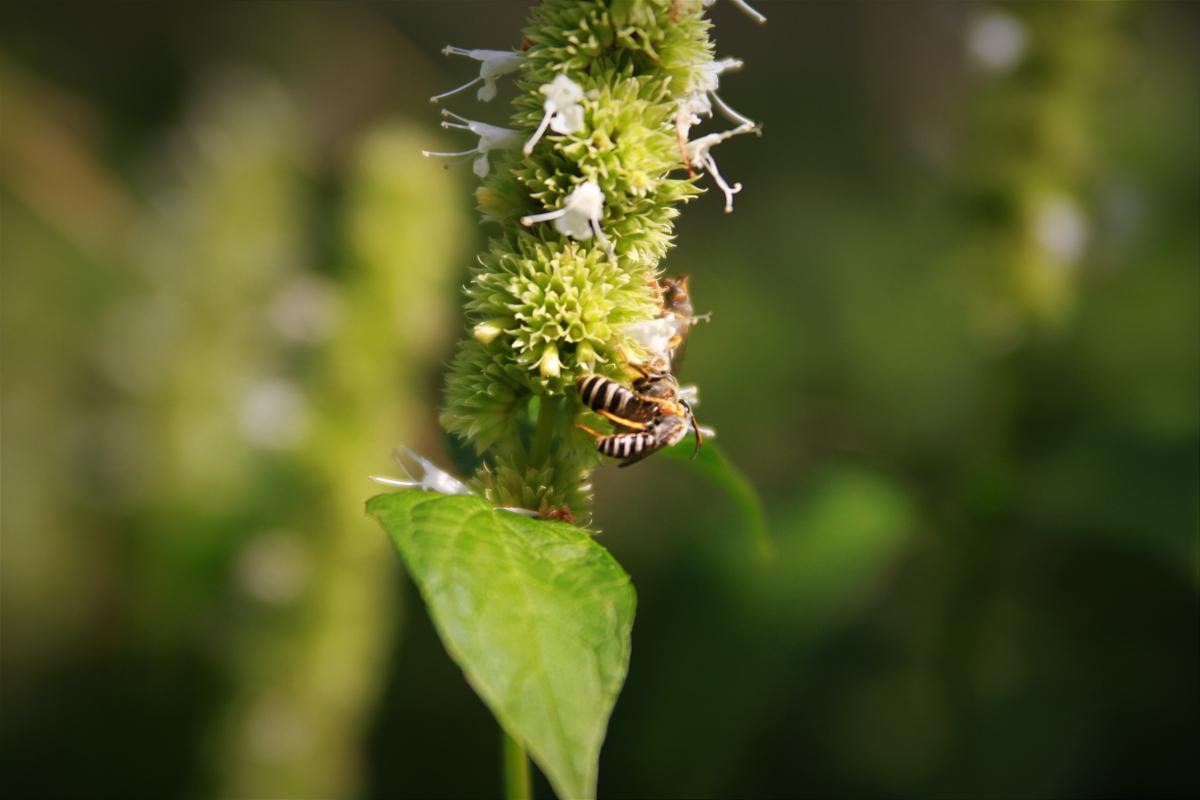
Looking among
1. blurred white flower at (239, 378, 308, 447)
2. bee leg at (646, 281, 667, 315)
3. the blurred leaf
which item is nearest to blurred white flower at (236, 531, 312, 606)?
blurred white flower at (239, 378, 308, 447)

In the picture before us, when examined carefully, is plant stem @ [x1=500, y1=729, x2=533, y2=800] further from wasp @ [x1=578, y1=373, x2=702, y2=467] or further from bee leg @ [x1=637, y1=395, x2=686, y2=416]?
bee leg @ [x1=637, y1=395, x2=686, y2=416]

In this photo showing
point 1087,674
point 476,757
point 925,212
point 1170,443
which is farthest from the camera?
point 925,212

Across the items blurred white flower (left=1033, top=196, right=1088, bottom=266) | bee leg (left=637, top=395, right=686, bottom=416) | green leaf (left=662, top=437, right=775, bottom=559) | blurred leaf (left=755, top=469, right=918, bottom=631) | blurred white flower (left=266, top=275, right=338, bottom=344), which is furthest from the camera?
blurred white flower (left=1033, top=196, right=1088, bottom=266)

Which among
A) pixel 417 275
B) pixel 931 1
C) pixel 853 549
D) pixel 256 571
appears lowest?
pixel 256 571

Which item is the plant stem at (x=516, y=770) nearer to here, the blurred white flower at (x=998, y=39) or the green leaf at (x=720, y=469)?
the green leaf at (x=720, y=469)

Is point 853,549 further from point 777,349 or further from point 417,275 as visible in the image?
point 777,349

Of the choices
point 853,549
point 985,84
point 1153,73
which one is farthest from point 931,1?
point 853,549

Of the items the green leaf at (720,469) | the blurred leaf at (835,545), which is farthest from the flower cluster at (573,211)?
the blurred leaf at (835,545)
